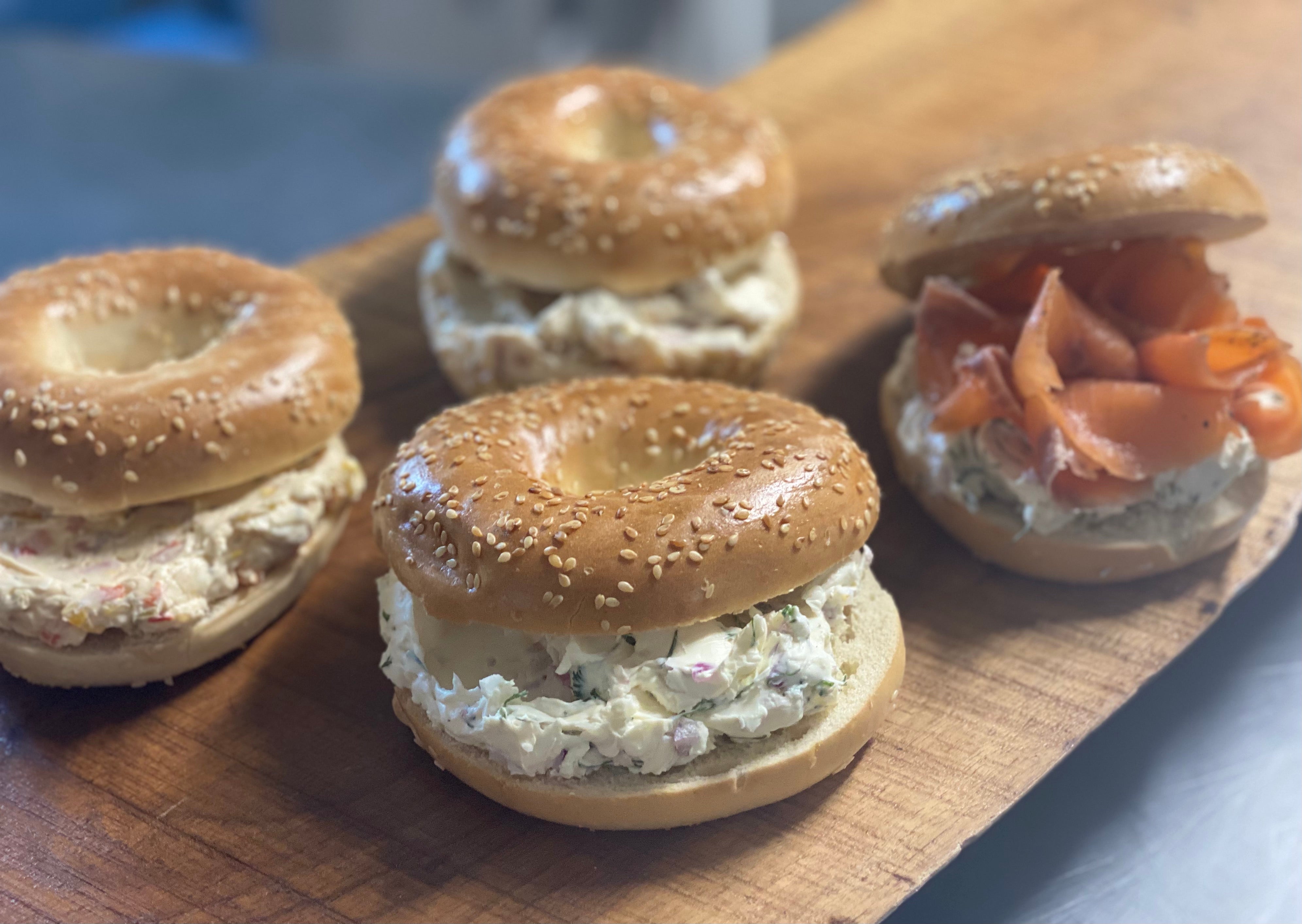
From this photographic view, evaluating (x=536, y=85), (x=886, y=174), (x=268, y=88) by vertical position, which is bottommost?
(x=268, y=88)

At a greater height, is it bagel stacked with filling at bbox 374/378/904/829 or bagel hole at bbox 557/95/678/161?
bagel hole at bbox 557/95/678/161

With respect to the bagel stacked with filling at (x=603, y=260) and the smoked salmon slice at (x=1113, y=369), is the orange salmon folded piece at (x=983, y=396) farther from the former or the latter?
the bagel stacked with filling at (x=603, y=260)

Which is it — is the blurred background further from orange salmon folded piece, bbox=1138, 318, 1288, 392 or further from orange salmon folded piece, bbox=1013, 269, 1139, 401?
orange salmon folded piece, bbox=1138, 318, 1288, 392

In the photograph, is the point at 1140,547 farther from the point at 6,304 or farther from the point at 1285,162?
the point at 6,304

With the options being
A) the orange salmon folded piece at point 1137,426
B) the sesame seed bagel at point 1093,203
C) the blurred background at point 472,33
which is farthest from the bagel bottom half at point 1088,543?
the blurred background at point 472,33

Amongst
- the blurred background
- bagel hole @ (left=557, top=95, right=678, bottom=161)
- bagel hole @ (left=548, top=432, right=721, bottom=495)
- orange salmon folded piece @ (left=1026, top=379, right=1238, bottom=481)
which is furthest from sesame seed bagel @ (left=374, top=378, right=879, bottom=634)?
the blurred background

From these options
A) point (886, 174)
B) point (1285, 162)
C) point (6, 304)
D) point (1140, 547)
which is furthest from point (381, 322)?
point (1285, 162)
